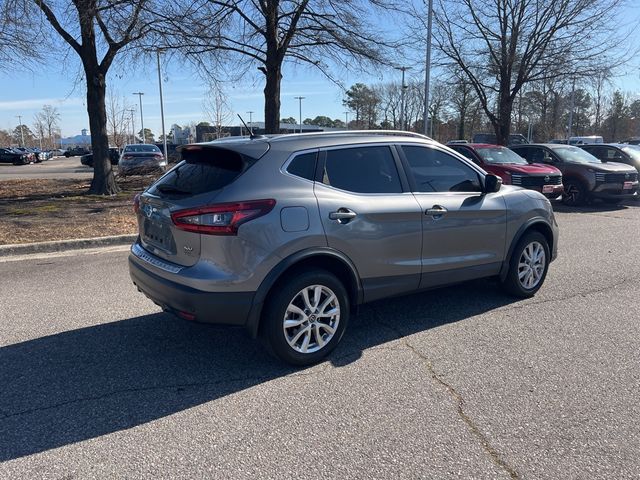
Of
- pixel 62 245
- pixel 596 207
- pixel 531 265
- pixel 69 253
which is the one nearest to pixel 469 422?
pixel 531 265

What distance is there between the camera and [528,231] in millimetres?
5328

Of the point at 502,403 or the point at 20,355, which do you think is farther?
the point at 20,355

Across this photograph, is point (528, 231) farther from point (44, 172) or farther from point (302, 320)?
point (44, 172)

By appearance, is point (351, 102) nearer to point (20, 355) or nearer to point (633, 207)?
point (633, 207)

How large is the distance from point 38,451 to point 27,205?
403 inches

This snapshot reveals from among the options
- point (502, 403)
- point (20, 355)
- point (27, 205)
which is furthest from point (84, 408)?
point (27, 205)

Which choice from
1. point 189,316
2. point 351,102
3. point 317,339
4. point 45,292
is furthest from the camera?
point 351,102

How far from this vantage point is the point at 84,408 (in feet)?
10.6

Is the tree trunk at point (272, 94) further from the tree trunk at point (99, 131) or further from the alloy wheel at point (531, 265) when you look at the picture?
the alloy wheel at point (531, 265)

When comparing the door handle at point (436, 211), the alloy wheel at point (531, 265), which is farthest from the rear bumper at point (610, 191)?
the door handle at point (436, 211)

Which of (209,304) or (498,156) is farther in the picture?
(498,156)

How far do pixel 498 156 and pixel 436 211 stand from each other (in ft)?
32.5

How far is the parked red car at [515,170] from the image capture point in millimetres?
12273

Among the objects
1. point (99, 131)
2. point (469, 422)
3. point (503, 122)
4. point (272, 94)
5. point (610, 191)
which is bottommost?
point (469, 422)
